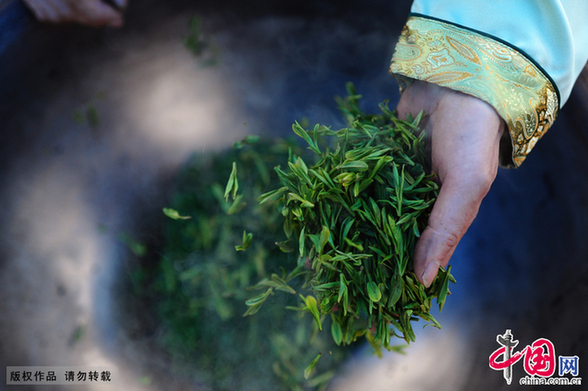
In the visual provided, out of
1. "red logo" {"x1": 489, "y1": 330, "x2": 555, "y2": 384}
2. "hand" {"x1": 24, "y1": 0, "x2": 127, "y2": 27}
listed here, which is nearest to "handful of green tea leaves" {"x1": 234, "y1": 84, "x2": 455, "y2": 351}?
"red logo" {"x1": 489, "y1": 330, "x2": 555, "y2": 384}

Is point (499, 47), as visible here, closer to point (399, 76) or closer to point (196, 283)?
point (399, 76)

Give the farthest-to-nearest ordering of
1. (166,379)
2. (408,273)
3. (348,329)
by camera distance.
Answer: (166,379) < (348,329) < (408,273)

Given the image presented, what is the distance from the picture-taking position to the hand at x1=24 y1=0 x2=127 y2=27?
0.75 metres

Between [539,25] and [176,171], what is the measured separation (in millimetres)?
934

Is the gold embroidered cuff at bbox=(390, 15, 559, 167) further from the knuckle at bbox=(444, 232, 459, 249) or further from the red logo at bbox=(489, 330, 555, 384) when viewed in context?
the red logo at bbox=(489, 330, 555, 384)

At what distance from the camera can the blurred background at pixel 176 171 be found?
2.74 ft

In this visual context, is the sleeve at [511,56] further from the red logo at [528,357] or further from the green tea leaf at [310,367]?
the green tea leaf at [310,367]

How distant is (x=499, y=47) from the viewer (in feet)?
2.35

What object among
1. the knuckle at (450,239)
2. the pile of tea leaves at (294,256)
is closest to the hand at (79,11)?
the pile of tea leaves at (294,256)

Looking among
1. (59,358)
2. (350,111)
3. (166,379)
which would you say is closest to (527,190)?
(350,111)

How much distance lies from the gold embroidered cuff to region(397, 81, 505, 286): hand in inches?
1.1

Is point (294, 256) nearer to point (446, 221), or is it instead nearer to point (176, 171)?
point (446, 221)

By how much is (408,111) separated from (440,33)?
0.56 feet

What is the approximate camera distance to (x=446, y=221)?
63 centimetres
